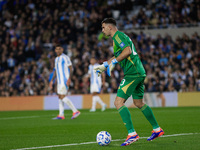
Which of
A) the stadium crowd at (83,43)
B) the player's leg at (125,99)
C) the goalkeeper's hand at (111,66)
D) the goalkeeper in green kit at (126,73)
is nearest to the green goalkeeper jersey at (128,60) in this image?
the goalkeeper in green kit at (126,73)

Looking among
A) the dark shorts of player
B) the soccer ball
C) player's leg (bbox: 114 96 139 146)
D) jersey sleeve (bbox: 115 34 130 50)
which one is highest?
jersey sleeve (bbox: 115 34 130 50)

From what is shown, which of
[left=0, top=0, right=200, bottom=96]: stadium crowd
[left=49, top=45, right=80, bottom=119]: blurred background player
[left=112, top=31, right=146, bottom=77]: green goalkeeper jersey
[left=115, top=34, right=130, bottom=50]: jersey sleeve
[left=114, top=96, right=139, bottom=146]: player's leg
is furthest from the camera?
[left=0, top=0, right=200, bottom=96]: stadium crowd

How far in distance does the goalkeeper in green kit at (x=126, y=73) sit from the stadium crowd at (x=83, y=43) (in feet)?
47.3

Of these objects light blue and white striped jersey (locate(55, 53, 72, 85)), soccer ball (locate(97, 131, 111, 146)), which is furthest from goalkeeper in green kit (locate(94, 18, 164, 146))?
light blue and white striped jersey (locate(55, 53, 72, 85))

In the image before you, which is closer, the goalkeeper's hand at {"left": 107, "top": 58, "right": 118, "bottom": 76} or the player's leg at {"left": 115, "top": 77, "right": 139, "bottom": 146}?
the goalkeeper's hand at {"left": 107, "top": 58, "right": 118, "bottom": 76}

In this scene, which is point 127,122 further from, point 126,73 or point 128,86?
point 126,73

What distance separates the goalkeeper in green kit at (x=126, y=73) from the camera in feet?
23.7

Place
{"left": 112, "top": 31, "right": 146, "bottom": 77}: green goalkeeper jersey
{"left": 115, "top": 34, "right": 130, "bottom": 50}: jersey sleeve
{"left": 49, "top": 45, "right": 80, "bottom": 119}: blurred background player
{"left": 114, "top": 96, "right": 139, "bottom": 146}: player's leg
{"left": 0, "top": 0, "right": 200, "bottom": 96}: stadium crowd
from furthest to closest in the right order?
{"left": 0, "top": 0, "right": 200, "bottom": 96}: stadium crowd → {"left": 49, "top": 45, "right": 80, "bottom": 119}: blurred background player → {"left": 112, "top": 31, "right": 146, "bottom": 77}: green goalkeeper jersey → {"left": 115, "top": 34, "right": 130, "bottom": 50}: jersey sleeve → {"left": 114, "top": 96, "right": 139, "bottom": 146}: player's leg

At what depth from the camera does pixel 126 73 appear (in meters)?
7.56

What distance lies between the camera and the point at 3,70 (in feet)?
86.5

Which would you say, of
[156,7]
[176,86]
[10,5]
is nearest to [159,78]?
[176,86]

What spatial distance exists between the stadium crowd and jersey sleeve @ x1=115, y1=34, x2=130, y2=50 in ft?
48.1

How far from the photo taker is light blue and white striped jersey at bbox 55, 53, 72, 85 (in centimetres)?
1455

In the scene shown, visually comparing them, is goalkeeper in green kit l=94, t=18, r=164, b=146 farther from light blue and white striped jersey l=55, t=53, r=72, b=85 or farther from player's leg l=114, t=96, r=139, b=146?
light blue and white striped jersey l=55, t=53, r=72, b=85
